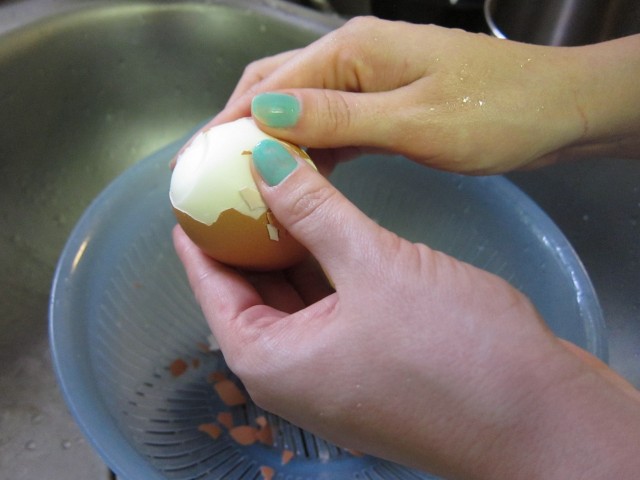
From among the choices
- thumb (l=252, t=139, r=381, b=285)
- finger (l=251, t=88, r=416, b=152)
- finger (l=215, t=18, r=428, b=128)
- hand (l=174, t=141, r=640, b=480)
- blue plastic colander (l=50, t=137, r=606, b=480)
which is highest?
finger (l=215, t=18, r=428, b=128)

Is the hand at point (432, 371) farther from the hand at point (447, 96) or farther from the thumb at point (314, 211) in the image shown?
the hand at point (447, 96)

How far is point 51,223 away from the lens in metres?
1.05

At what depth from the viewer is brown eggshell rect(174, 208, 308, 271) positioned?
62 cm

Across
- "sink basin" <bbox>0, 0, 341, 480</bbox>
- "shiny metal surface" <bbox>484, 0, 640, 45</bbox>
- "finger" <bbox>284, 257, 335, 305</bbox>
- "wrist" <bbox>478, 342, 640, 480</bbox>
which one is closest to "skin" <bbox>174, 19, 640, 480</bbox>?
"wrist" <bbox>478, 342, 640, 480</bbox>

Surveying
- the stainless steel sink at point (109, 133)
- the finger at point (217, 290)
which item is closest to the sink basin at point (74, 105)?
the stainless steel sink at point (109, 133)

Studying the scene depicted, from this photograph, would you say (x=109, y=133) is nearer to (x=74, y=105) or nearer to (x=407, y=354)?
(x=74, y=105)

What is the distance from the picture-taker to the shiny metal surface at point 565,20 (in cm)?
110

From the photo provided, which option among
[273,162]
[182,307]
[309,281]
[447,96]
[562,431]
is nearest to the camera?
[562,431]

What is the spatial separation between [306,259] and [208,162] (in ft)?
0.80

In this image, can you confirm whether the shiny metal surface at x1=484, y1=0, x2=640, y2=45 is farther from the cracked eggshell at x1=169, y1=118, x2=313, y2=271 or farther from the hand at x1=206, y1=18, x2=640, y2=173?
the cracked eggshell at x1=169, y1=118, x2=313, y2=271

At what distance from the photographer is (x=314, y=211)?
530mm

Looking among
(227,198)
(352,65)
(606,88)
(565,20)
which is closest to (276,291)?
(227,198)

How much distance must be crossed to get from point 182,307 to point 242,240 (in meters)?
0.33

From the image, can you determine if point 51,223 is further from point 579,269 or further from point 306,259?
point 579,269
